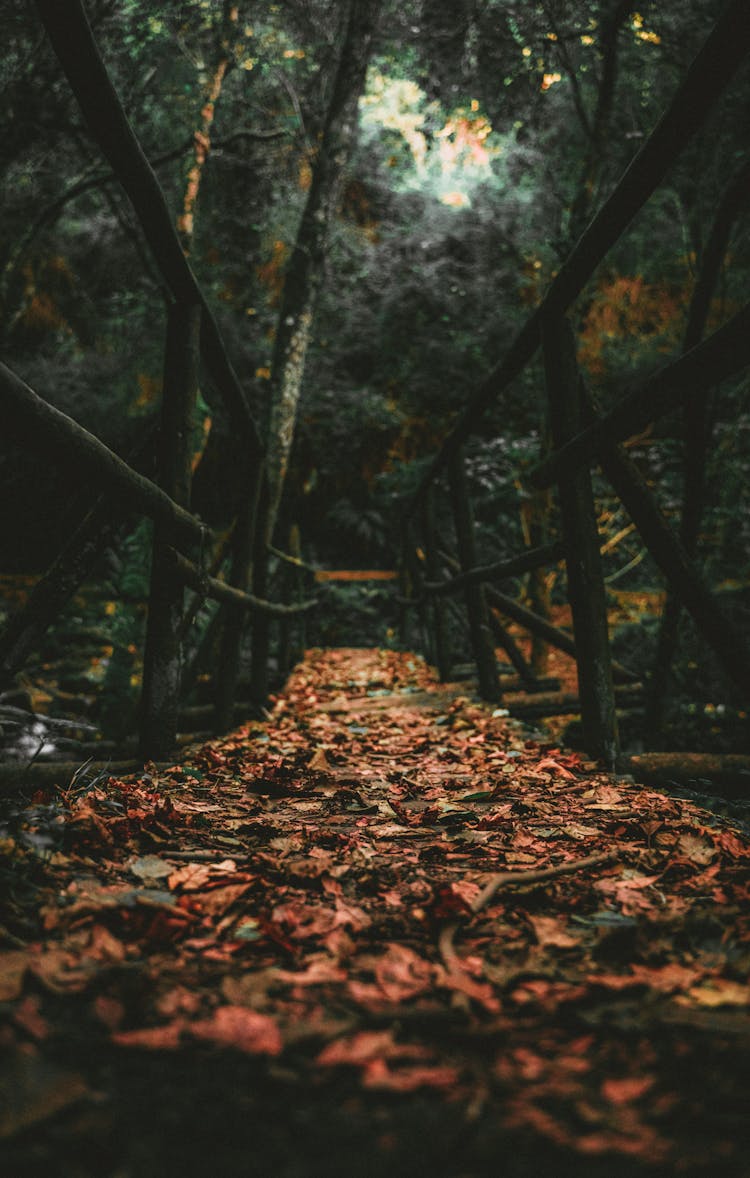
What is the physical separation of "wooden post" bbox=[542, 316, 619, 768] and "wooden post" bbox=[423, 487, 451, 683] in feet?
8.05

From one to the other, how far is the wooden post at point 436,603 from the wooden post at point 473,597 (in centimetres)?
91

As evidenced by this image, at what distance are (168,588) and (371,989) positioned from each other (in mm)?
1441

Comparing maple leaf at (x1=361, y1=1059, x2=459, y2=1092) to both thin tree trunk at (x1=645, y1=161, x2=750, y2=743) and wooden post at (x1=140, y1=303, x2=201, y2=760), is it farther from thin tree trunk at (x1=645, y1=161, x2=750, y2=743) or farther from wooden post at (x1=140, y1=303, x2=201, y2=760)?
thin tree trunk at (x1=645, y1=161, x2=750, y2=743)

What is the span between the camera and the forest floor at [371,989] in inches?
20.3

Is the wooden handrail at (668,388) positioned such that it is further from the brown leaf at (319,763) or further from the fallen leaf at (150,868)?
the fallen leaf at (150,868)

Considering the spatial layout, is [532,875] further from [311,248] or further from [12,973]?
[311,248]

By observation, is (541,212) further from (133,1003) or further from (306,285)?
(133,1003)

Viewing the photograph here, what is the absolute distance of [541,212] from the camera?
1102 cm

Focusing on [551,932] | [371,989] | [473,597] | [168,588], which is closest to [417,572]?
[473,597]

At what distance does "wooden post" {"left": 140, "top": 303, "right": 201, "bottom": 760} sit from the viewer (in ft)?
6.33

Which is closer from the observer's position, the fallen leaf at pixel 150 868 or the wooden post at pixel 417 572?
the fallen leaf at pixel 150 868

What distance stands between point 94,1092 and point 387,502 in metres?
9.98

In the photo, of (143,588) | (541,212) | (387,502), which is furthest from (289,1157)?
(541,212)

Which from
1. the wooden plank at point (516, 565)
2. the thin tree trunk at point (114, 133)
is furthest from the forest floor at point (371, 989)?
the thin tree trunk at point (114, 133)
